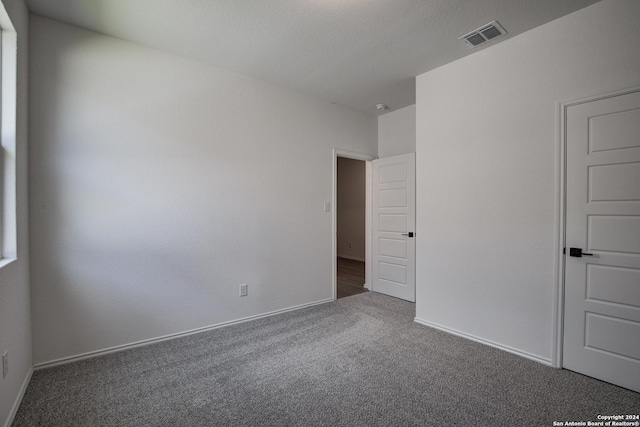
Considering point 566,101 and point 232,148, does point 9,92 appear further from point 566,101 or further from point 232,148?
point 566,101

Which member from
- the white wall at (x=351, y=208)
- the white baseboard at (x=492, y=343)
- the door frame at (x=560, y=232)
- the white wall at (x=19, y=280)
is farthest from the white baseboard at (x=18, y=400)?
the white wall at (x=351, y=208)

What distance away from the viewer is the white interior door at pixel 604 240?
2.02m

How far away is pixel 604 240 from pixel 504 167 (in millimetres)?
892

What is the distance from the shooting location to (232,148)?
125 inches

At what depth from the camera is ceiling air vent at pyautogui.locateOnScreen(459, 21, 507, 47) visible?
237 centimetres

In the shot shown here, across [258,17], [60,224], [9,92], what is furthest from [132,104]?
[258,17]

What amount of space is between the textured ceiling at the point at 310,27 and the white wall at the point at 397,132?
1041 millimetres

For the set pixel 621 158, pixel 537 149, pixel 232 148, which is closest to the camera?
pixel 621 158

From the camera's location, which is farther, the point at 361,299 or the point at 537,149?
the point at 361,299

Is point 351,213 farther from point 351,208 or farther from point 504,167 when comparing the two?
point 504,167

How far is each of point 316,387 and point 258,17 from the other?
2.83 meters

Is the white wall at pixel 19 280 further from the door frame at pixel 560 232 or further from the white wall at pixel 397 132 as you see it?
the white wall at pixel 397 132

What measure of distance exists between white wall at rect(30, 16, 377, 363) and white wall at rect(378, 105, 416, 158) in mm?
1315

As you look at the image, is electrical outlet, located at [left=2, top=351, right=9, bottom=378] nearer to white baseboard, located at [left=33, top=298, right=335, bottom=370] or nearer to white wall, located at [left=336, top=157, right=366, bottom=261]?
white baseboard, located at [left=33, top=298, right=335, bottom=370]
